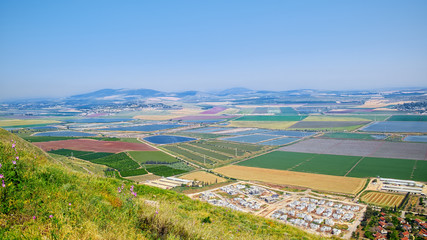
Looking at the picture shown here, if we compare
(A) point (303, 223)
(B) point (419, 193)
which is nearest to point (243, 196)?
(A) point (303, 223)

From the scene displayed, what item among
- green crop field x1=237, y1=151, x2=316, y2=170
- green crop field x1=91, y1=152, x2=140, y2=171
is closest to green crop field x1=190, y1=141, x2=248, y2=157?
green crop field x1=237, y1=151, x2=316, y2=170

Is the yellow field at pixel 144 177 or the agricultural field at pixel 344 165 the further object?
the agricultural field at pixel 344 165

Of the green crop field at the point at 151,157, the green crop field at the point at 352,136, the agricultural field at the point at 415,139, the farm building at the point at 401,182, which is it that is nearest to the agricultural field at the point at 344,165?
the farm building at the point at 401,182

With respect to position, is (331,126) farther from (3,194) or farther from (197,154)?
(3,194)

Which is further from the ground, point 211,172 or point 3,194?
point 3,194

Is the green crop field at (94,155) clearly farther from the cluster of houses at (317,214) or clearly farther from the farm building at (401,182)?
the farm building at (401,182)

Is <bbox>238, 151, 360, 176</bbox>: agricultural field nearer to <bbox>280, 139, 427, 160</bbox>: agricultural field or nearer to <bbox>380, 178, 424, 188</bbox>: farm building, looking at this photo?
<bbox>280, 139, 427, 160</bbox>: agricultural field
